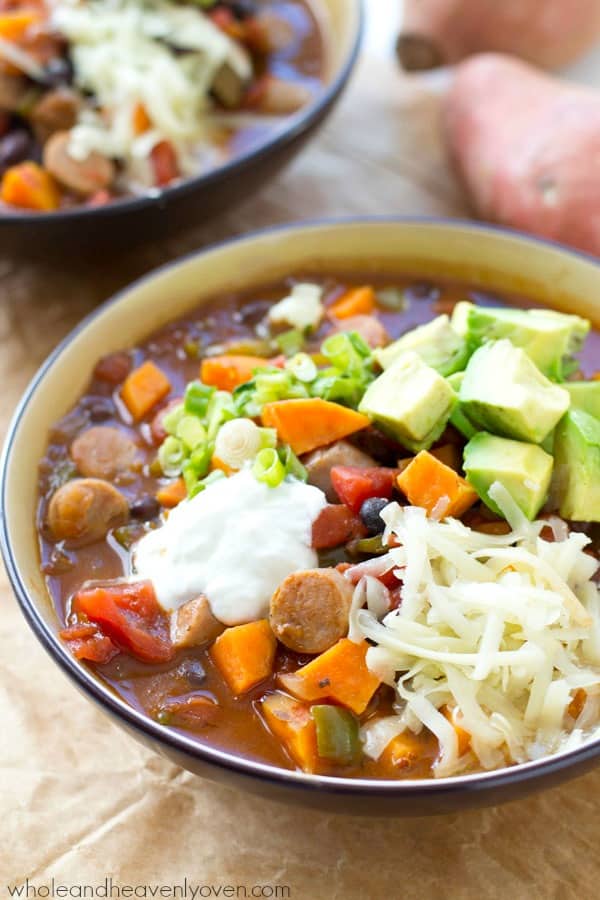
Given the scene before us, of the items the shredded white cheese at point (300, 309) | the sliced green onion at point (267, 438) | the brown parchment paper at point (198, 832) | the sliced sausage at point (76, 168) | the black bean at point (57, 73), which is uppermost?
the black bean at point (57, 73)

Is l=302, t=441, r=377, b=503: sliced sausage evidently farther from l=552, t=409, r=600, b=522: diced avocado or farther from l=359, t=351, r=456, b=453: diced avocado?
l=552, t=409, r=600, b=522: diced avocado

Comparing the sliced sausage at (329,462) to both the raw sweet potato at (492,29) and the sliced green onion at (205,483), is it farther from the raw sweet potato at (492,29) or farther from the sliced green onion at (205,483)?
the raw sweet potato at (492,29)

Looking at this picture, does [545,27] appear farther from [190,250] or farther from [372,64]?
[190,250]

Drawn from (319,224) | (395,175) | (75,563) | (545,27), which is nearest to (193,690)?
(75,563)

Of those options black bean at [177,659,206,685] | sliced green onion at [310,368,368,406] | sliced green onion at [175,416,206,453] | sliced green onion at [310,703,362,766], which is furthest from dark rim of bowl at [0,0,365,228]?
sliced green onion at [310,703,362,766]

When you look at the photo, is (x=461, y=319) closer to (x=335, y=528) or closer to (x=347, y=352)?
(x=347, y=352)

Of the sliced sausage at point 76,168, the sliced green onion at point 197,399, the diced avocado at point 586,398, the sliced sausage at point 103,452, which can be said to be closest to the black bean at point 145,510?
the sliced sausage at point 103,452

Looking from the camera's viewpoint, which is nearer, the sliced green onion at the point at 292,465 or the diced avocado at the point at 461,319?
the sliced green onion at the point at 292,465
